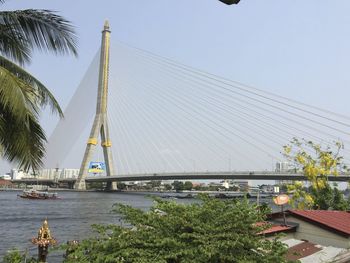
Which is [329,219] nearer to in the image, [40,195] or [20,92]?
[20,92]

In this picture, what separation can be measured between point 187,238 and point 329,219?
4432mm

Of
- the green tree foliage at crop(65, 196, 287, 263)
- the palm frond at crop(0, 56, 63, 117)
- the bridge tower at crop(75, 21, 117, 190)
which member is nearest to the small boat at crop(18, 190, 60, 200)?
the bridge tower at crop(75, 21, 117, 190)

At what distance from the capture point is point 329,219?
825cm

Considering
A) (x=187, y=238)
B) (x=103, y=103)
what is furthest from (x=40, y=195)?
(x=187, y=238)

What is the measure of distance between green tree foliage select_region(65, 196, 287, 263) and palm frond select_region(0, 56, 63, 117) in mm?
2045

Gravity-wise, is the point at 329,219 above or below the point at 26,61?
below

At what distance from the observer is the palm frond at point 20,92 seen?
19.0 ft

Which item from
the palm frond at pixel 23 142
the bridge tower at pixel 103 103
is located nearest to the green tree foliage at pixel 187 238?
the palm frond at pixel 23 142

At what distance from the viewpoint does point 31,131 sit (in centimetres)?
670

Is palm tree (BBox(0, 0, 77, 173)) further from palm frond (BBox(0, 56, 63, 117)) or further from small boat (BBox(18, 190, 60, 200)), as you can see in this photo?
small boat (BBox(18, 190, 60, 200))

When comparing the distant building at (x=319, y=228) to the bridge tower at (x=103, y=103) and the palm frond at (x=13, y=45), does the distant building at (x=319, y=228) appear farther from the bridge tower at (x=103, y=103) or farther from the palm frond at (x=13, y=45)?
the bridge tower at (x=103, y=103)

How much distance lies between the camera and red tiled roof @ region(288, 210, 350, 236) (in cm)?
756

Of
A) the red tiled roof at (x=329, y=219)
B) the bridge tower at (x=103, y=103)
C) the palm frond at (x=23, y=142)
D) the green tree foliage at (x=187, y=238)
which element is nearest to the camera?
the green tree foliage at (x=187, y=238)

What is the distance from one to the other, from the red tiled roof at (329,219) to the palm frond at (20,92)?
490 cm
